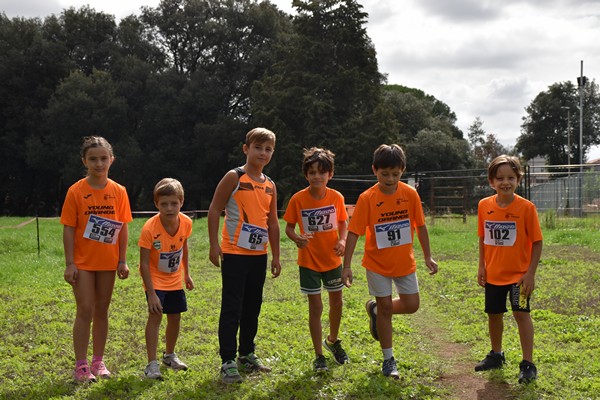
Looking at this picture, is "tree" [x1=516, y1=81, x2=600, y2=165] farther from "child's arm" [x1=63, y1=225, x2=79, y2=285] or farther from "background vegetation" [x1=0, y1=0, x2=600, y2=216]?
"child's arm" [x1=63, y1=225, x2=79, y2=285]

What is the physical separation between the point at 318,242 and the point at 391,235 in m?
0.65

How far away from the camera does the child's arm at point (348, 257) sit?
5.27 metres

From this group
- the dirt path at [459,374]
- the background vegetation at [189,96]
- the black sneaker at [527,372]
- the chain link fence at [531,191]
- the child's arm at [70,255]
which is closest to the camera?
the dirt path at [459,374]

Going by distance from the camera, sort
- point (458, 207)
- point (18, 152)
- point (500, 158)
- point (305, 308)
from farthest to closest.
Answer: point (18, 152)
point (458, 207)
point (305, 308)
point (500, 158)

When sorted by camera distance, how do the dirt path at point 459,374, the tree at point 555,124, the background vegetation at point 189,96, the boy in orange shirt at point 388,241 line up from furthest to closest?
the tree at point 555,124 → the background vegetation at point 189,96 → the boy in orange shirt at point 388,241 → the dirt path at point 459,374

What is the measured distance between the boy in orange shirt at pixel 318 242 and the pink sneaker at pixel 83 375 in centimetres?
178

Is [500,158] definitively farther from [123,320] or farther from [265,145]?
[123,320]

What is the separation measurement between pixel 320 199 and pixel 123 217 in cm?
166

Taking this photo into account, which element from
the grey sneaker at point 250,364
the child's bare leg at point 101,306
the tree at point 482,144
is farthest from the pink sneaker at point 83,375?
the tree at point 482,144

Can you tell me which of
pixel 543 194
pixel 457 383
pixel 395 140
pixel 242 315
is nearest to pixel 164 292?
pixel 242 315

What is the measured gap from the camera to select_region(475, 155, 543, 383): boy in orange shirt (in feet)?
17.4

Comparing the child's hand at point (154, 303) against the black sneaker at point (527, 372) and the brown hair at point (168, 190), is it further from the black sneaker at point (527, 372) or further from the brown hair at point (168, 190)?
the black sneaker at point (527, 372)

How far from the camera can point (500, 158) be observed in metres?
5.65

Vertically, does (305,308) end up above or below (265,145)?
below
